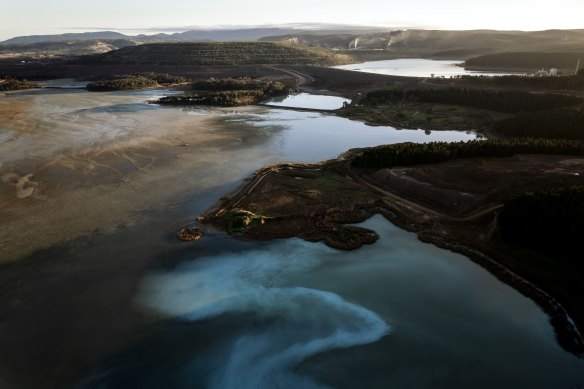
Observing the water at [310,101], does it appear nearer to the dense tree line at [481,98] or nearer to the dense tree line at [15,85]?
the dense tree line at [481,98]

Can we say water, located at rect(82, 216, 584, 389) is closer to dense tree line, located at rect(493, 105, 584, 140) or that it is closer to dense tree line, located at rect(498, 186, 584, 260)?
dense tree line, located at rect(498, 186, 584, 260)

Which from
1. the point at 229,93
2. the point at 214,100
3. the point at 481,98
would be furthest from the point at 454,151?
the point at 229,93

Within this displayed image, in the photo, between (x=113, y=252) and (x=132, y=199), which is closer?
(x=113, y=252)

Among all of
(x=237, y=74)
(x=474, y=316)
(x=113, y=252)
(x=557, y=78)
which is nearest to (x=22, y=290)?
(x=113, y=252)

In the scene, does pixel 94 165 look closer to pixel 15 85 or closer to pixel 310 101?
pixel 310 101

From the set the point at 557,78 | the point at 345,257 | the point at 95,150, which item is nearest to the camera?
the point at 345,257

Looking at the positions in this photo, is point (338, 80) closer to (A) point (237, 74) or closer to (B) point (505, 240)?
(A) point (237, 74)
